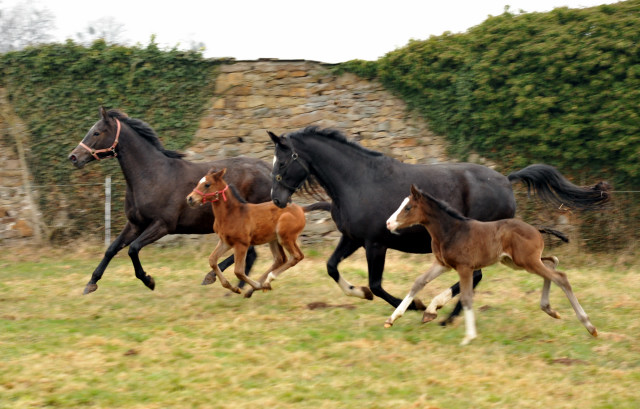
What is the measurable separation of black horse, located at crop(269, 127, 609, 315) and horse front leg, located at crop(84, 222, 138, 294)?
98.5 inches

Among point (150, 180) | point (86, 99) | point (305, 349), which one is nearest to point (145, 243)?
point (150, 180)

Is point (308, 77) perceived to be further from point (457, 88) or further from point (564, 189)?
point (564, 189)

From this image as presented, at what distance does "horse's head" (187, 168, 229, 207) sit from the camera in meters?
7.83

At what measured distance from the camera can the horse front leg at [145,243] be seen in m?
8.37

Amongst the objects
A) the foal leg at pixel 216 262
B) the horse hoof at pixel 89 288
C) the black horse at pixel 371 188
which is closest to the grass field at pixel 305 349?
the horse hoof at pixel 89 288

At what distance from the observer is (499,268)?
33.6 feet

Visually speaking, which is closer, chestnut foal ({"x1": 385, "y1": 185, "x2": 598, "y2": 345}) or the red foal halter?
chestnut foal ({"x1": 385, "y1": 185, "x2": 598, "y2": 345})

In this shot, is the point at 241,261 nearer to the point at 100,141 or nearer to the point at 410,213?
the point at 410,213

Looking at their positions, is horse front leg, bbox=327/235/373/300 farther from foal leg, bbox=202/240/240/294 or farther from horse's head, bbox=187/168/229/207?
horse's head, bbox=187/168/229/207

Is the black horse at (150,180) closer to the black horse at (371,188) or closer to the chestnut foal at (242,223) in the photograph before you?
the chestnut foal at (242,223)

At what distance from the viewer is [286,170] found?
716 centimetres

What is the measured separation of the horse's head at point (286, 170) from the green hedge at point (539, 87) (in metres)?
5.70

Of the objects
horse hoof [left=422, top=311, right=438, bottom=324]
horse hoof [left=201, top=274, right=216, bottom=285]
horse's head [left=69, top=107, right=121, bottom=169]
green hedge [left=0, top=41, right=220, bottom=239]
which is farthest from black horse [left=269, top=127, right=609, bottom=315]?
green hedge [left=0, top=41, right=220, bottom=239]

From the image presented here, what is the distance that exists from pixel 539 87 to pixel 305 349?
7433 millimetres
